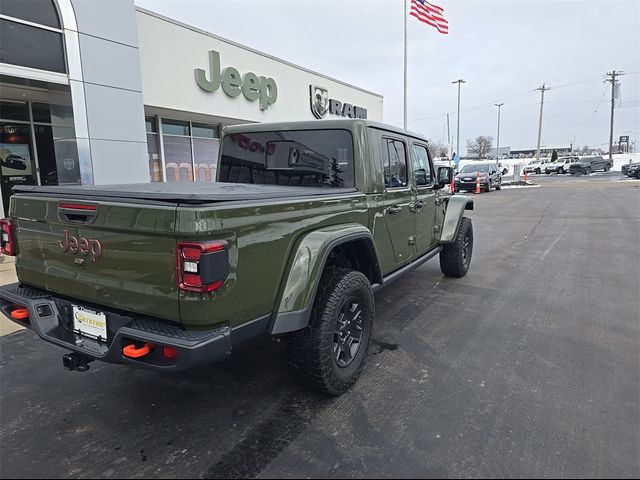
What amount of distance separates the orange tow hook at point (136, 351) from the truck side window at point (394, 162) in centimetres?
250

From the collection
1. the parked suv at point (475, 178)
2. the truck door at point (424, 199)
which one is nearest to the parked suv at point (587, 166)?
the parked suv at point (475, 178)

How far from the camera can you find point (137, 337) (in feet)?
7.11

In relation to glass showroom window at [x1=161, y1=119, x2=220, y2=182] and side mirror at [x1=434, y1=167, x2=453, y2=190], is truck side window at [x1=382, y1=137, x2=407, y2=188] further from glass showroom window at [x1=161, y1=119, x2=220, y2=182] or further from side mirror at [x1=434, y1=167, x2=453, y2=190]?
glass showroom window at [x1=161, y1=119, x2=220, y2=182]

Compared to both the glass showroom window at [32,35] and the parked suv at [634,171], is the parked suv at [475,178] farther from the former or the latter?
the glass showroom window at [32,35]

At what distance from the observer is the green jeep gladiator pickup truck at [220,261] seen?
213cm

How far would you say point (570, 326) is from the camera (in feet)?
13.7

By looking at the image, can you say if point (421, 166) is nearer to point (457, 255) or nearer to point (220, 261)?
point (457, 255)

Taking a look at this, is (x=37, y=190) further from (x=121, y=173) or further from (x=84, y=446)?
(x=121, y=173)

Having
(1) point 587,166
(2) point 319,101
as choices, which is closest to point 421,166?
(2) point 319,101

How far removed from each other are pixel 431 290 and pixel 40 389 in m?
4.28

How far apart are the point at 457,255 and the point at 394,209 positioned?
7.55 ft

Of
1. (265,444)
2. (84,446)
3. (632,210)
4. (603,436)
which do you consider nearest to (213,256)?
(265,444)

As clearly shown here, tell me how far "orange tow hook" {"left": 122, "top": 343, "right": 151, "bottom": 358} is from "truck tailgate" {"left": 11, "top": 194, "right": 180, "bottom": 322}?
17 centimetres

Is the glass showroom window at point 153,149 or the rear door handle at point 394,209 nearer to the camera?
the rear door handle at point 394,209
